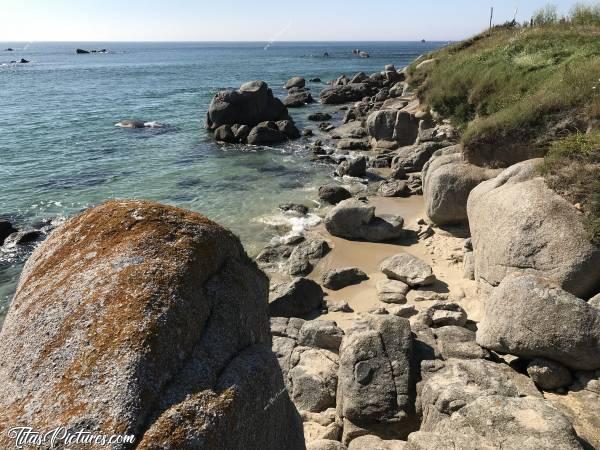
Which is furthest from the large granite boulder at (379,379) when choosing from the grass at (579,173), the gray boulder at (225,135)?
the gray boulder at (225,135)

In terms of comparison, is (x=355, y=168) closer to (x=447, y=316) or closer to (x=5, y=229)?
(x=447, y=316)

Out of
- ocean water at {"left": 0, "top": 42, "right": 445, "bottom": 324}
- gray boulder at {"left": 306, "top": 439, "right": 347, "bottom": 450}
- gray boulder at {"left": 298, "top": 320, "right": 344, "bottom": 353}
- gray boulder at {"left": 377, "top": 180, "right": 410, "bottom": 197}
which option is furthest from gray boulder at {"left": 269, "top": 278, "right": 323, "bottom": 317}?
gray boulder at {"left": 377, "top": 180, "right": 410, "bottom": 197}

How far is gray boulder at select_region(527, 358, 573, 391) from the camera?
26.1ft

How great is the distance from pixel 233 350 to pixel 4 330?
88.2 inches

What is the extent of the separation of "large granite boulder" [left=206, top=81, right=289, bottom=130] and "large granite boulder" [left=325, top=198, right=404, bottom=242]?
24.2m

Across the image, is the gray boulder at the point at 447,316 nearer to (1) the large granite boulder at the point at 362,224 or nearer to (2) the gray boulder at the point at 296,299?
(2) the gray boulder at the point at 296,299

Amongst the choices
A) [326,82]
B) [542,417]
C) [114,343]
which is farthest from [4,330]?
[326,82]

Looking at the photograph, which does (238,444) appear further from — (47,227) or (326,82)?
(326,82)

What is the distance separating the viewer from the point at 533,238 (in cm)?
1016

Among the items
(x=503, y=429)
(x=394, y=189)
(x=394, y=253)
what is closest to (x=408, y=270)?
(x=394, y=253)

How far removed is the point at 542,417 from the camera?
5711 mm

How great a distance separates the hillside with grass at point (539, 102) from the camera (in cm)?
1145

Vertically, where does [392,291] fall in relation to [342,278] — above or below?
above

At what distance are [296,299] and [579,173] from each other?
793cm
